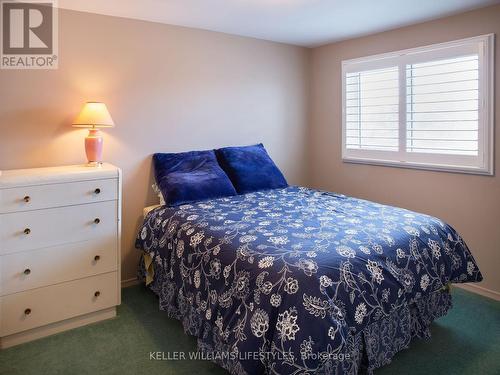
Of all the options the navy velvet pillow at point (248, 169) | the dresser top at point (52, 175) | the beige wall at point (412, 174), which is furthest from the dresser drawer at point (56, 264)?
the beige wall at point (412, 174)

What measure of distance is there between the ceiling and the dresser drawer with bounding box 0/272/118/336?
78.4 inches

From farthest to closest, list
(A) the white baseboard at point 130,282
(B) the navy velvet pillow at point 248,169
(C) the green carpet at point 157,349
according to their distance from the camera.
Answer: (B) the navy velvet pillow at point 248,169 → (A) the white baseboard at point 130,282 → (C) the green carpet at point 157,349

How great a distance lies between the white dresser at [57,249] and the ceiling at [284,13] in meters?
1.25

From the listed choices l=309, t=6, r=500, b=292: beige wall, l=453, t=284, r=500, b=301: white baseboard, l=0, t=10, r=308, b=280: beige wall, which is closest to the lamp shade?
l=0, t=10, r=308, b=280: beige wall

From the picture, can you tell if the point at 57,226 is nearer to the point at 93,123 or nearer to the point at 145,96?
the point at 93,123

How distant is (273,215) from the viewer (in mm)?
2582

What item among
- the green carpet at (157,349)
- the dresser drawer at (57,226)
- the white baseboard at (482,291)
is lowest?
the green carpet at (157,349)

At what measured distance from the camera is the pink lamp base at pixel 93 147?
9.01 ft

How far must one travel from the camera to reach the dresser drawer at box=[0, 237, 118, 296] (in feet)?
7.54

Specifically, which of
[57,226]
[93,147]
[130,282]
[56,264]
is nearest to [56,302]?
[56,264]

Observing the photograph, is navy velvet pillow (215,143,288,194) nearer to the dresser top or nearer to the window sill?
the window sill

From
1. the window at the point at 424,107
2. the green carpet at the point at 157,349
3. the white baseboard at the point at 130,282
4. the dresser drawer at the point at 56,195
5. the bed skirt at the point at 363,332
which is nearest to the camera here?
the bed skirt at the point at 363,332

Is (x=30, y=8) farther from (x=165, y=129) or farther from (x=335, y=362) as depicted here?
(x=335, y=362)

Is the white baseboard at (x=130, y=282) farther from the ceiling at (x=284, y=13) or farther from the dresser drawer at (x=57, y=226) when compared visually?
the ceiling at (x=284, y=13)
